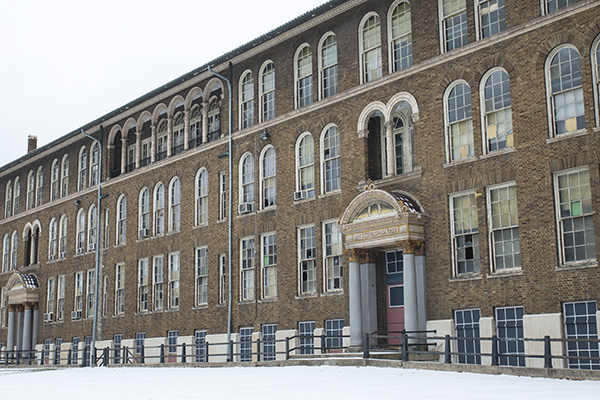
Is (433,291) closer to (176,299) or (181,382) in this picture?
(181,382)

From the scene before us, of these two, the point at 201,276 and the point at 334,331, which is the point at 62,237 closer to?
the point at 201,276

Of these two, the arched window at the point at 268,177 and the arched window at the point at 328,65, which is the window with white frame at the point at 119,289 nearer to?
the arched window at the point at 268,177

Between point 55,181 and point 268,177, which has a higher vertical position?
point 55,181

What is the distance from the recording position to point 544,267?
22219 mm

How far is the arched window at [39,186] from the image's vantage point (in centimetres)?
4939

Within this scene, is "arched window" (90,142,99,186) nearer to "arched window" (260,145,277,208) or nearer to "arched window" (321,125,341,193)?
"arched window" (260,145,277,208)

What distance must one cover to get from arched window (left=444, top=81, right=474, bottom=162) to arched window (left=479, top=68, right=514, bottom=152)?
60 centimetres

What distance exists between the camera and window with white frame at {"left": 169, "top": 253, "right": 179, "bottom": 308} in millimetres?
36844

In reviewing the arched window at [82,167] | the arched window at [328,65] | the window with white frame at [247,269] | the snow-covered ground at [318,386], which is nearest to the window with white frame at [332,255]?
the window with white frame at [247,269]

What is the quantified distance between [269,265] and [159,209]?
8.96 m

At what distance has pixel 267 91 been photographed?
108ft

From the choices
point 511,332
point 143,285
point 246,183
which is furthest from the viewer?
point 143,285

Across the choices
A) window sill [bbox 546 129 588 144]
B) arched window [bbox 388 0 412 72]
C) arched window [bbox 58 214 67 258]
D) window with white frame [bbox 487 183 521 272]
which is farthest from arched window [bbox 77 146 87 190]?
window sill [bbox 546 129 588 144]

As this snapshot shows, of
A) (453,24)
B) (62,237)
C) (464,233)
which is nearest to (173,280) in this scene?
(62,237)
